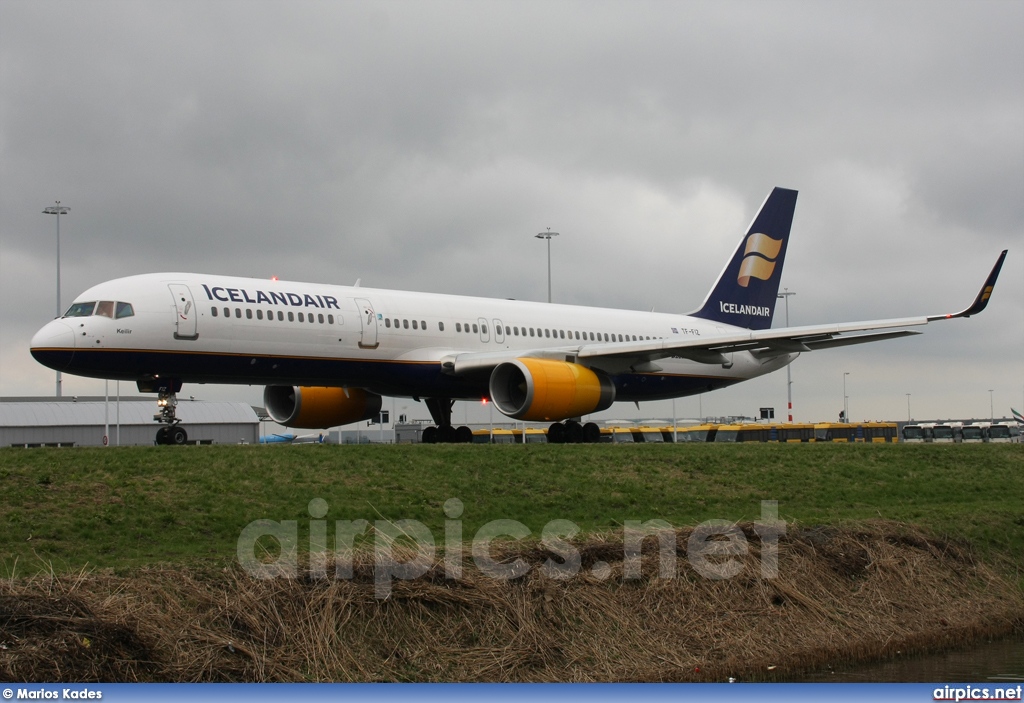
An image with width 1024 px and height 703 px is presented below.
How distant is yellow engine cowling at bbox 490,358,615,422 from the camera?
2725 cm

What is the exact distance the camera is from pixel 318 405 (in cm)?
3191

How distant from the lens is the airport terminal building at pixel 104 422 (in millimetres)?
60469

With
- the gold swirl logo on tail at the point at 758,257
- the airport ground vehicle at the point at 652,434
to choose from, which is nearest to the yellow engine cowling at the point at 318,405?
the gold swirl logo on tail at the point at 758,257

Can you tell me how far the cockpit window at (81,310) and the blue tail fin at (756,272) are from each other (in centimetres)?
2176

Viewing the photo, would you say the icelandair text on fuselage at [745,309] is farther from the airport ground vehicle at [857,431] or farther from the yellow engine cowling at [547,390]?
the airport ground vehicle at [857,431]

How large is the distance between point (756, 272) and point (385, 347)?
17.4 metres

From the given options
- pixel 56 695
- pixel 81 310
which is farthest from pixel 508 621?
pixel 81 310

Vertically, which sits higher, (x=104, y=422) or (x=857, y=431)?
(x=104, y=422)

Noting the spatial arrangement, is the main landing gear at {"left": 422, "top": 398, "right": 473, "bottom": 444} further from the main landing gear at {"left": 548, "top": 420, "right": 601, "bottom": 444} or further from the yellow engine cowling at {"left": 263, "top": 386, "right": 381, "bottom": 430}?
the main landing gear at {"left": 548, "top": 420, "right": 601, "bottom": 444}

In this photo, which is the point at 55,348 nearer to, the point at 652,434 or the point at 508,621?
the point at 508,621

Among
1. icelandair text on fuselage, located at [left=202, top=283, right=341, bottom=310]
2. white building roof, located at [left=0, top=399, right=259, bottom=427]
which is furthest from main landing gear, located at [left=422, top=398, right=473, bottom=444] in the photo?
white building roof, located at [left=0, top=399, right=259, bottom=427]

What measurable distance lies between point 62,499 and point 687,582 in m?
9.28

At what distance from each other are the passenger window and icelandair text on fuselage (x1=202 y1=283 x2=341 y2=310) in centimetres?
215

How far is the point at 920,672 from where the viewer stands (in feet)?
50.9
